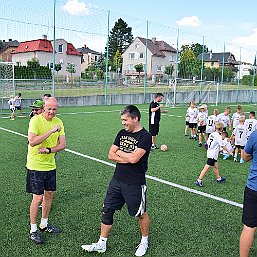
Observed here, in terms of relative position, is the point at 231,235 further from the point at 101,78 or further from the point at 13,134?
the point at 101,78

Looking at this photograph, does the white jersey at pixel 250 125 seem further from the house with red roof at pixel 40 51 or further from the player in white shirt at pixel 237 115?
the house with red roof at pixel 40 51

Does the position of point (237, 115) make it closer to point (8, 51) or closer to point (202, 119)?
point (202, 119)

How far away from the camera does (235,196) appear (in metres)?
6.73

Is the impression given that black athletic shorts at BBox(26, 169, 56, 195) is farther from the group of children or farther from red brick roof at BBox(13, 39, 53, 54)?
red brick roof at BBox(13, 39, 53, 54)

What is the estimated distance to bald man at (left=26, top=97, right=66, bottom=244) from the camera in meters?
4.40

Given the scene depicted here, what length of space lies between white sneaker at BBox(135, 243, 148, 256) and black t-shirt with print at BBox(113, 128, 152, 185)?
2.79ft

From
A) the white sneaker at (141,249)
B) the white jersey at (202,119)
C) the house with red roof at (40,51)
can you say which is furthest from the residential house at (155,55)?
the white sneaker at (141,249)

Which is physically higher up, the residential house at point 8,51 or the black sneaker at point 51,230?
the residential house at point 8,51

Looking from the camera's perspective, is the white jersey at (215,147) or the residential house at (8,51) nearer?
the white jersey at (215,147)

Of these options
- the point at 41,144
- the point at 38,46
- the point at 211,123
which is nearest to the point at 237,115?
the point at 211,123

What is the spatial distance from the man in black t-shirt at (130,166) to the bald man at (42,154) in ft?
2.96

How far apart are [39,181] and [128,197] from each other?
4.05 feet

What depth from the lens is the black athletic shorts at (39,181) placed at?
4465 mm

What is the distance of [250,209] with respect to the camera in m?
3.64
